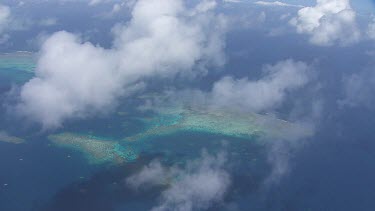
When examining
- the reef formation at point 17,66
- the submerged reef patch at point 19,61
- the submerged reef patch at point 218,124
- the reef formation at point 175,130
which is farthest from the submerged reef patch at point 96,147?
the submerged reef patch at point 19,61

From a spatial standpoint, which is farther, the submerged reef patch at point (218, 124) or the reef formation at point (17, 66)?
the reef formation at point (17, 66)

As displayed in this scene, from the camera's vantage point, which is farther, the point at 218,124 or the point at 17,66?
the point at 17,66

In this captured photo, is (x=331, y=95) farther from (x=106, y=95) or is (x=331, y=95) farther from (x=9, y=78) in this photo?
(x=9, y=78)

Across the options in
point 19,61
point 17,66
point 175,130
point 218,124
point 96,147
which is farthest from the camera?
point 19,61

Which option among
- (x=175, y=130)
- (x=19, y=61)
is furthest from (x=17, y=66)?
(x=175, y=130)

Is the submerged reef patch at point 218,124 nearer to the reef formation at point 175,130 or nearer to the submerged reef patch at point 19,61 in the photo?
the reef formation at point 175,130

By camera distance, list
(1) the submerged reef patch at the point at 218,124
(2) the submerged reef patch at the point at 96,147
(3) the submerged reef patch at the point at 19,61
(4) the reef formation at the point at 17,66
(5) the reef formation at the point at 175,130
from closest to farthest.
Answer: (2) the submerged reef patch at the point at 96,147 → (5) the reef formation at the point at 175,130 → (1) the submerged reef patch at the point at 218,124 → (4) the reef formation at the point at 17,66 → (3) the submerged reef patch at the point at 19,61

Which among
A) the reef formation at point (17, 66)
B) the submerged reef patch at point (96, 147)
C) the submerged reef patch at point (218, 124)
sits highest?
the reef formation at point (17, 66)

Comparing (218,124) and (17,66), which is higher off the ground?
(17,66)

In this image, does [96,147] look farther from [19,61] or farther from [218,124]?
[19,61]
